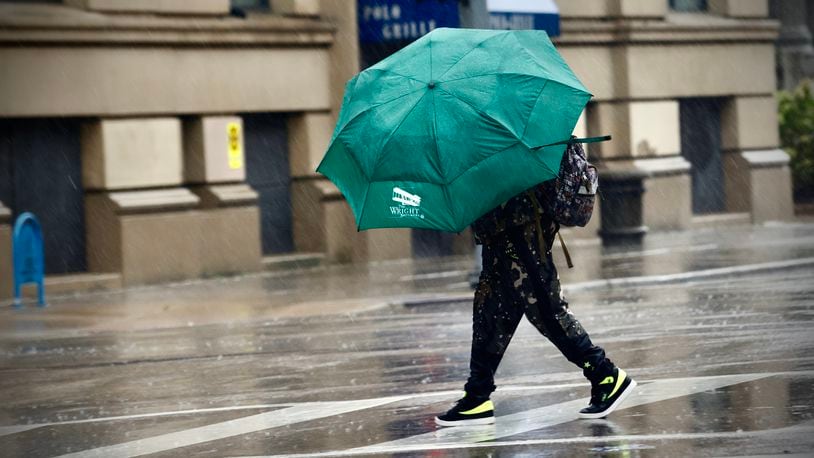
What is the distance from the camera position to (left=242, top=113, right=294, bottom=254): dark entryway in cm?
2203

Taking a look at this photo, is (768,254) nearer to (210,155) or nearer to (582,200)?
(210,155)

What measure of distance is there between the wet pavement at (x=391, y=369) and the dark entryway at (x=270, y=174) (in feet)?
10.1

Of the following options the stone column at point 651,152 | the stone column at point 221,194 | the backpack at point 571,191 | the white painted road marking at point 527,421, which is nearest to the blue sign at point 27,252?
the stone column at point 221,194

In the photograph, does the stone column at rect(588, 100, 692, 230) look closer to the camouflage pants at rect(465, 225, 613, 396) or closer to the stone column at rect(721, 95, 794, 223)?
the stone column at rect(721, 95, 794, 223)

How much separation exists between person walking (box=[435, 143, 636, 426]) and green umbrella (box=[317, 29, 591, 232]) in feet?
1.18

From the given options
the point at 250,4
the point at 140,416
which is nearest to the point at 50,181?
the point at 250,4

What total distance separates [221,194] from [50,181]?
2461mm

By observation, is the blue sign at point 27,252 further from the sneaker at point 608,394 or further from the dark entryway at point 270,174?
the sneaker at point 608,394

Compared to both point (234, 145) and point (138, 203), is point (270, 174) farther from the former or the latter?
point (138, 203)

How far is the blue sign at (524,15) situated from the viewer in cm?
2298

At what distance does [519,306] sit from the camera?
7855 millimetres

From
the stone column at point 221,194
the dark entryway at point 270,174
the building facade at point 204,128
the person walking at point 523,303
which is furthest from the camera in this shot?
the dark entryway at point 270,174

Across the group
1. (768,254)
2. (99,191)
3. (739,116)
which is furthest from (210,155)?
(739,116)

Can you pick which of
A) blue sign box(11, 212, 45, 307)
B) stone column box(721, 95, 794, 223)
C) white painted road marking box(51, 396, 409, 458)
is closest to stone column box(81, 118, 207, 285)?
blue sign box(11, 212, 45, 307)
